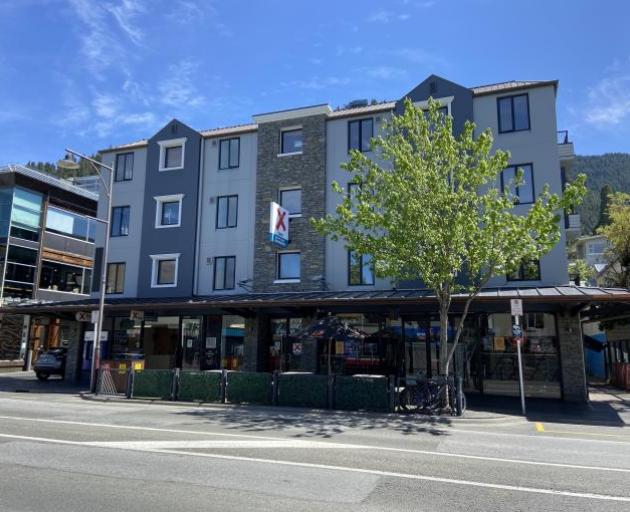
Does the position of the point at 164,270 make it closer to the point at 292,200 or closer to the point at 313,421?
the point at 292,200

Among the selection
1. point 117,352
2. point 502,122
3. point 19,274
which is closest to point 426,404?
point 502,122

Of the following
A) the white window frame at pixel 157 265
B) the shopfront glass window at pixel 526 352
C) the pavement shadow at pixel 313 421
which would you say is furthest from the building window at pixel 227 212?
the shopfront glass window at pixel 526 352

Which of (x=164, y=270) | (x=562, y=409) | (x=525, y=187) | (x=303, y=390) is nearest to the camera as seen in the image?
(x=303, y=390)

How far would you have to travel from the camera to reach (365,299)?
1841 centimetres

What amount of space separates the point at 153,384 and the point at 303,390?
551 cm

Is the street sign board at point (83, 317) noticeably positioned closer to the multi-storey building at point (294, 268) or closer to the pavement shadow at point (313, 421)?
the multi-storey building at point (294, 268)

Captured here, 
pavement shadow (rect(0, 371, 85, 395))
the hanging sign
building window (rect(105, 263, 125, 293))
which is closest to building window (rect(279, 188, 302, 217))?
the hanging sign

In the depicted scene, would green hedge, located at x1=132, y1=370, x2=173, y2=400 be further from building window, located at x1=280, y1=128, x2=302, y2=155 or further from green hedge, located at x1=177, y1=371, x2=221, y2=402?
building window, located at x1=280, y1=128, x2=302, y2=155

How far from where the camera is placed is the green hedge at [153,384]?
17.5 metres

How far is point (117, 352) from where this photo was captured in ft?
84.6

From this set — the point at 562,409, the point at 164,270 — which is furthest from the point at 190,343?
the point at 562,409

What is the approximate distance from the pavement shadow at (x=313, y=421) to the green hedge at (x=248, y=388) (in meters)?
0.67

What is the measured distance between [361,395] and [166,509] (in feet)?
32.9

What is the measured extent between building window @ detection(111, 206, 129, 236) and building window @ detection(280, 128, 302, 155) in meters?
9.21
